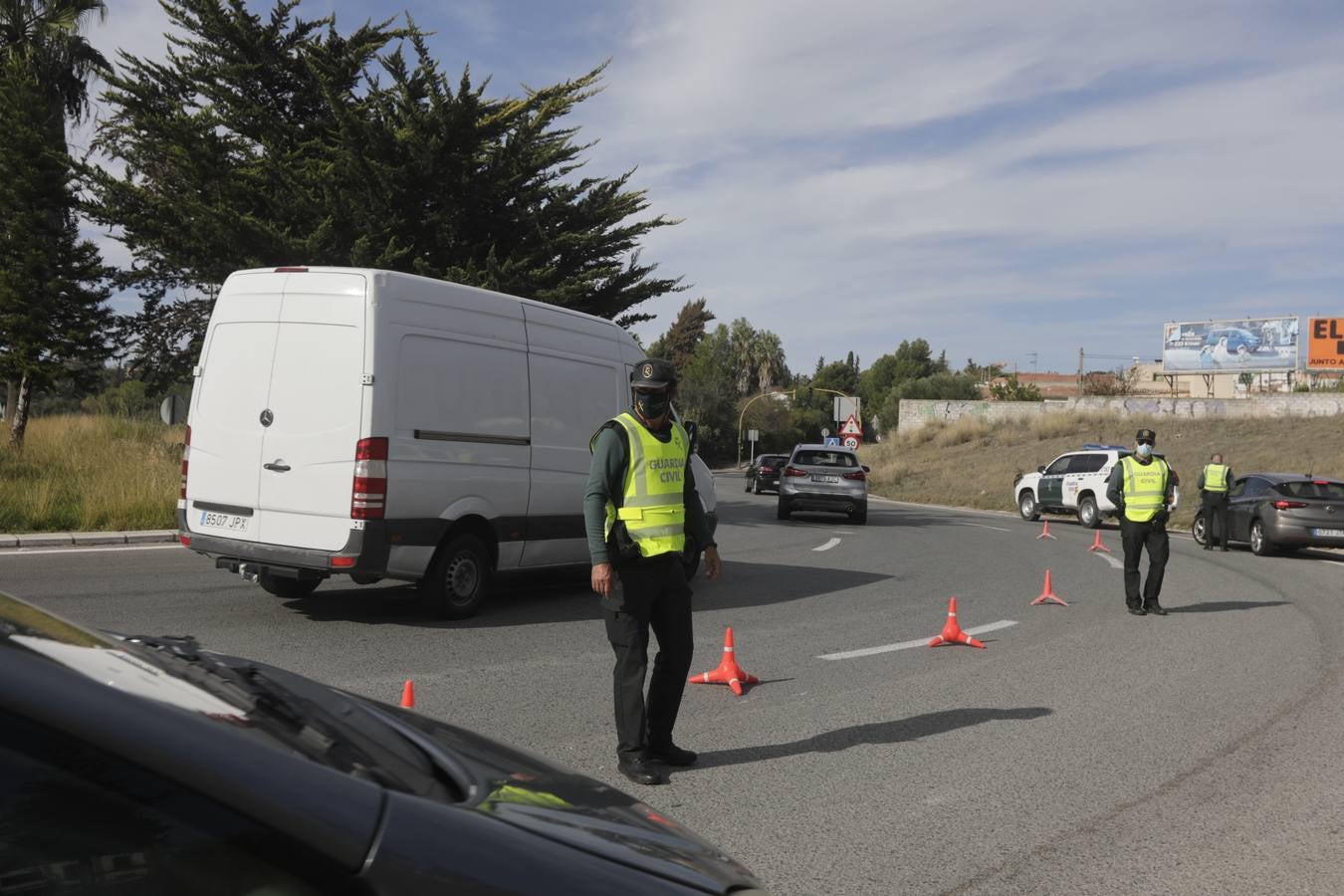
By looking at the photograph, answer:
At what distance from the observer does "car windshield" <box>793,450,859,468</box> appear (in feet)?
80.8

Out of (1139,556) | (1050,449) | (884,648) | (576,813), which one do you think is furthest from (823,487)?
(1050,449)

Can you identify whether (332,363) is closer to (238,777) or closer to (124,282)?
(238,777)

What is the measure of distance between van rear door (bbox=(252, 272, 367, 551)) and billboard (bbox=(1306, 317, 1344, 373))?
75604 millimetres

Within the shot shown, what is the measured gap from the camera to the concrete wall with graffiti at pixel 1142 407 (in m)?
54.2

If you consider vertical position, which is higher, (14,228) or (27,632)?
(14,228)

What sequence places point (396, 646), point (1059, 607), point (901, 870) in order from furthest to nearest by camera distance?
1. point (1059, 607)
2. point (396, 646)
3. point (901, 870)

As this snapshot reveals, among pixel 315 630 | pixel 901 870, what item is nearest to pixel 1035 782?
pixel 901 870

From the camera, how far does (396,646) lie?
8.09 meters

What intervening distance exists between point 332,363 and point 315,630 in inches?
78.7

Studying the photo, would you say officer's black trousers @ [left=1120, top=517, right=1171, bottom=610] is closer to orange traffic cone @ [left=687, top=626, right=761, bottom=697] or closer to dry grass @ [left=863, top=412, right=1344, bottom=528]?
orange traffic cone @ [left=687, top=626, right=761, bottom=697]

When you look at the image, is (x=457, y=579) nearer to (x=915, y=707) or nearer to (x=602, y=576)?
(x=915, y=707)

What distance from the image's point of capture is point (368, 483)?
8.43 metres

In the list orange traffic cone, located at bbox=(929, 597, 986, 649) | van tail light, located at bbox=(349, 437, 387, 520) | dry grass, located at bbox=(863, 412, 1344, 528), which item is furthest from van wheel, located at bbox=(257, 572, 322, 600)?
dry grass, located at bbox=(863, 412, 1344, 528)

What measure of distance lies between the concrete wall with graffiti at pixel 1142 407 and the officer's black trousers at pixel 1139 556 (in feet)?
160
